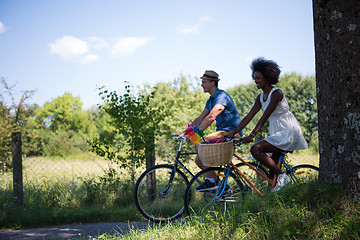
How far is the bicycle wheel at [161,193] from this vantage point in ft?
16.4

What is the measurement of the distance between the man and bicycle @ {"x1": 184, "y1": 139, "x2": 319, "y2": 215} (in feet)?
0.37

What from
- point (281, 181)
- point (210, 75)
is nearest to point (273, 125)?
point (281, 181)

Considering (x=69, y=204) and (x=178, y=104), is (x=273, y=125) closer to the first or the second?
(x=69, y=204)

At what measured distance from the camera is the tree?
11.6 feet

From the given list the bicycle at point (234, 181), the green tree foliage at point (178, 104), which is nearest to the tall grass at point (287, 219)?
the bicycle at point (234, 181)

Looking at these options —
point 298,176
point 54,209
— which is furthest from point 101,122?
point 298,176

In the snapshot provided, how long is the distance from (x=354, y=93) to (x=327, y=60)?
0.48 m

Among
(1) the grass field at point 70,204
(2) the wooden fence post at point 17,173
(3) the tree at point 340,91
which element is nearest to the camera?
(3) the tree at point 340,91

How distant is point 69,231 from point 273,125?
11.4 feet

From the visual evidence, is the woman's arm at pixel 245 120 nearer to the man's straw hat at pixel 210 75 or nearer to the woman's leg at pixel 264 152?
the woman's leg at pixel 264 152

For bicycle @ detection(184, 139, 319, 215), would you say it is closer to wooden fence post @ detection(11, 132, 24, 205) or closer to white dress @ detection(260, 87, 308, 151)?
white dress @ detection(260, 87, 308, 151)

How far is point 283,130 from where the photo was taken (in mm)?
4406

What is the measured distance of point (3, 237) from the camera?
16.4 feet

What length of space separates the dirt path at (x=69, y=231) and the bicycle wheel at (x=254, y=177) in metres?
1.62
